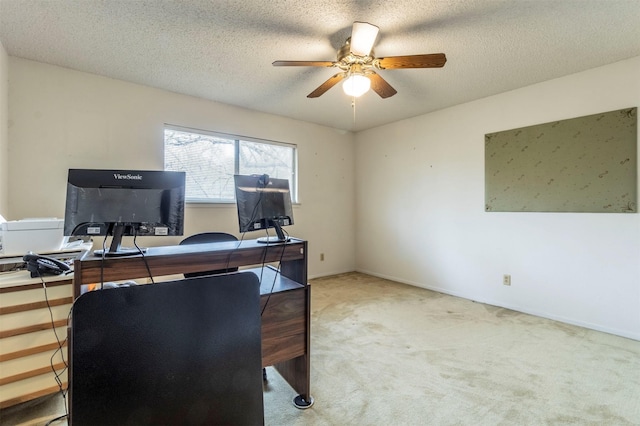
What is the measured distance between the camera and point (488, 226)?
3.48 metres

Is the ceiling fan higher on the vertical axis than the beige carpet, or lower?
higher

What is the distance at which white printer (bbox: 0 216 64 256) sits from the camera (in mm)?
1875

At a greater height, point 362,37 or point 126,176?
point 362,37

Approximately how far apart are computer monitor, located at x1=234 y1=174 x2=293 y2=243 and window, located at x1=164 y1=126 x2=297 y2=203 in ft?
6.64

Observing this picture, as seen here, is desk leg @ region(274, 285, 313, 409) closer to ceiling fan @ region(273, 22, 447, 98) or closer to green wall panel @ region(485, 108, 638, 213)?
ceiling fan @ region(273, 22, 447, 98)

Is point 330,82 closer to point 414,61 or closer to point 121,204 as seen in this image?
point 414,61

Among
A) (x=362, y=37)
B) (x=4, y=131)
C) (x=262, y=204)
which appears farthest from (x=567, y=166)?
(x=4, y=131)

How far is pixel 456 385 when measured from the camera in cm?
191

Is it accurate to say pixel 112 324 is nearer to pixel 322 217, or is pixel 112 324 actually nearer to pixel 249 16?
pixel 249 16

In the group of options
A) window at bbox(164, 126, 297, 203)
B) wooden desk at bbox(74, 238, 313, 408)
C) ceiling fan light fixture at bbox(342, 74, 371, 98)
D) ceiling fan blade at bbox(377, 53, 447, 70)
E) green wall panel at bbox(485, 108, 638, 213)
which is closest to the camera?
wooden desk at bbox(74, 238, 313, 408)

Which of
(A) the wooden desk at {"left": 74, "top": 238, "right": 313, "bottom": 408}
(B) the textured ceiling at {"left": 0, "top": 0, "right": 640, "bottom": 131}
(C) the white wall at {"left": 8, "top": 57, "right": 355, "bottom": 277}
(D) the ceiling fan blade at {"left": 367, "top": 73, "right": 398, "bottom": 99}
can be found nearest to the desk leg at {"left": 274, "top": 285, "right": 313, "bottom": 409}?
(A) the wooden desk at {"left": 74, "top": 238, "right": 313, "bottom": 408}

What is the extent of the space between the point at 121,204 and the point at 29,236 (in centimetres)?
121

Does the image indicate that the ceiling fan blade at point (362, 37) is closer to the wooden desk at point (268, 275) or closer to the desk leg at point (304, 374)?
the wooden desk at point (268, 275)

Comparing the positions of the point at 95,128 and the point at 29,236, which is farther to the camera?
the point at 95,128
